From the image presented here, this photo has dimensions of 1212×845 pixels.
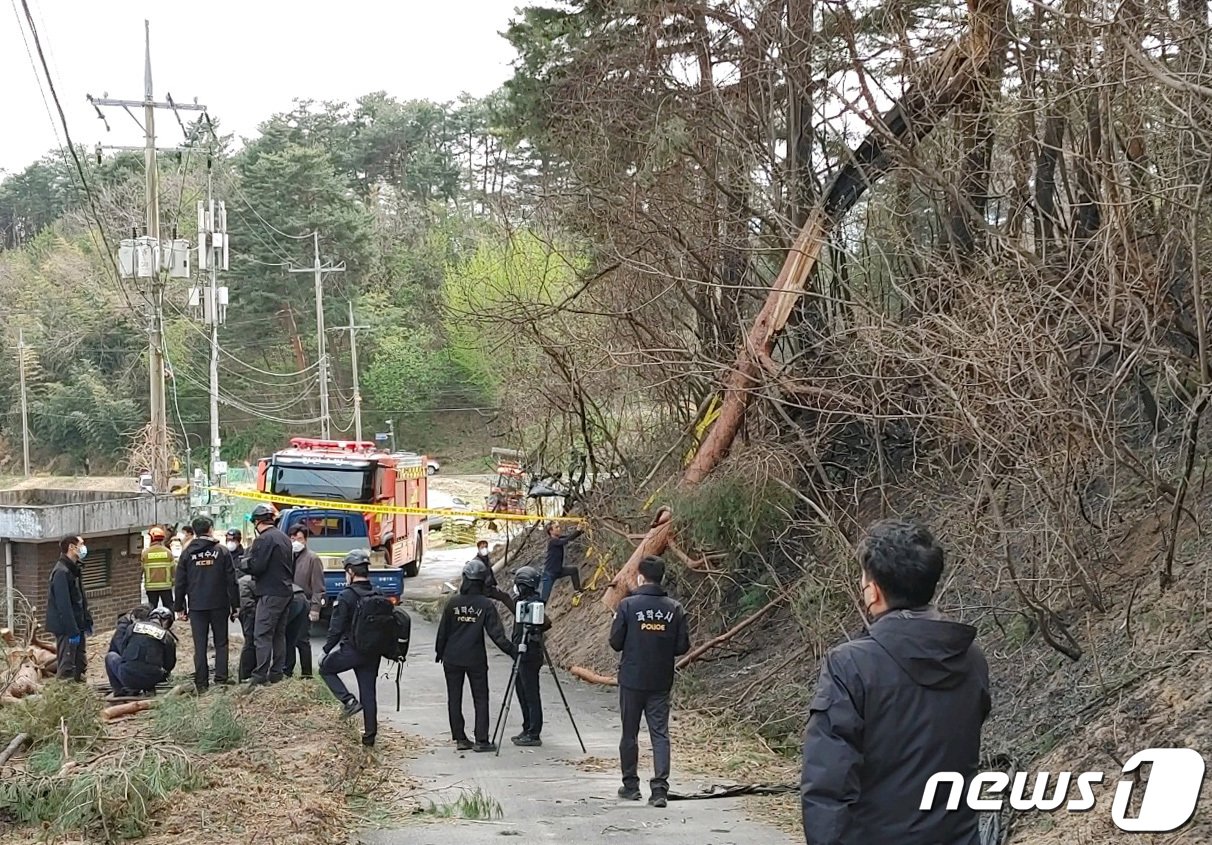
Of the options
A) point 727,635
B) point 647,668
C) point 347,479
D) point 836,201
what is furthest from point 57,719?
point 347,479

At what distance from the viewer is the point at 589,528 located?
773 inches

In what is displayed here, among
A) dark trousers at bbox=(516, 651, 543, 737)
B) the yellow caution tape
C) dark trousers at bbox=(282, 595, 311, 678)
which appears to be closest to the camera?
dark trousers at bbox=(516, 651, 543, 737)

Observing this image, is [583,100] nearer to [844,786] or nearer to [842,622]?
[842,622]

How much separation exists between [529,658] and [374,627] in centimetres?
154

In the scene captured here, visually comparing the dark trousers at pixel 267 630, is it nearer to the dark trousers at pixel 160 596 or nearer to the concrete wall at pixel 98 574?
the dark trousers at pixel 160 596

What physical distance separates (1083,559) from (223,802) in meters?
6.75

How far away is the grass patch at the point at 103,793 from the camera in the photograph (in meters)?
7.49

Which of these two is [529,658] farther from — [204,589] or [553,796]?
[204,589]

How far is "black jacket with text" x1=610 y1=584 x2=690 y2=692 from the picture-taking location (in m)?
9.30

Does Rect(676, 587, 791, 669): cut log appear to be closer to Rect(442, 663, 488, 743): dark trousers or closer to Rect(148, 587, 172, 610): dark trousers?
Rect(442, 663, 488, 743): dark trousers

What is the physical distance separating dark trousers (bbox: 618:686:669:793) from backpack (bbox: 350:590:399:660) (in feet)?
8.59

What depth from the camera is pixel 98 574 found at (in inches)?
869

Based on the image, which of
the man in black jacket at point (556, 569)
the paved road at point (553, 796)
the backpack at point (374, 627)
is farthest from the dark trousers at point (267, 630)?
the man in black jacket at point (556, 569)

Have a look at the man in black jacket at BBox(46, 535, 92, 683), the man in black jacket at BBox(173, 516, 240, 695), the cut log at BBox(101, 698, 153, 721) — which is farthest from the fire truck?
the cut log at BBox(101, 698, 153, 721)
